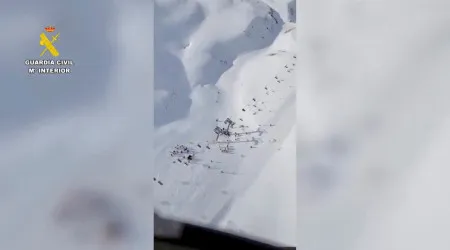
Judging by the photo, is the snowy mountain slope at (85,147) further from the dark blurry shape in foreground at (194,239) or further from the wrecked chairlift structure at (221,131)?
the wrecked chairlift structure at (221,131)

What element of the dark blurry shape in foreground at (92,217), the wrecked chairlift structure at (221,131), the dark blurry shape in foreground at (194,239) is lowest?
the dark blurry shape in foreground at (194,239)

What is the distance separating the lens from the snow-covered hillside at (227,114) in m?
1.21

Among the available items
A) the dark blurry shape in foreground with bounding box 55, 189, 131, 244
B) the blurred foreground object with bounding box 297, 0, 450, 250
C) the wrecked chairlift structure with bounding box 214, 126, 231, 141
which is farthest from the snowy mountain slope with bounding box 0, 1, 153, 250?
the blurred foreground object with bounding box 297, 0, 450, 250

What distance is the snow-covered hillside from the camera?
1209 millimetres

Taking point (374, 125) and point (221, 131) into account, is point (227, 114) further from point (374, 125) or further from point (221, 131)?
→ point (374, 125)

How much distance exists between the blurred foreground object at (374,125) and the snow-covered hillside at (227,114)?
54mm

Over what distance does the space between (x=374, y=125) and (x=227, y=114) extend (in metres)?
0.36

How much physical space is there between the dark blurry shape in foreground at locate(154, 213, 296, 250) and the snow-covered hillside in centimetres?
2

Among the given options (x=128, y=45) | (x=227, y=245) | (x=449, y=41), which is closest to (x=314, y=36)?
(x=449, y=41)

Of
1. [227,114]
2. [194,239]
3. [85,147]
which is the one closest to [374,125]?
[227,114]

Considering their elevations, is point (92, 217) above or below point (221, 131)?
below

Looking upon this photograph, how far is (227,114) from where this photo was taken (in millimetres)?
1224

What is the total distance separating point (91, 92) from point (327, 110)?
574mm

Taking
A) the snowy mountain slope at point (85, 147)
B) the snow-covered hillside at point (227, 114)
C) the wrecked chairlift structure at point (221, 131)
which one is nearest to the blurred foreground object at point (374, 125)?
the snow-covered hillside at point (227, 114)
